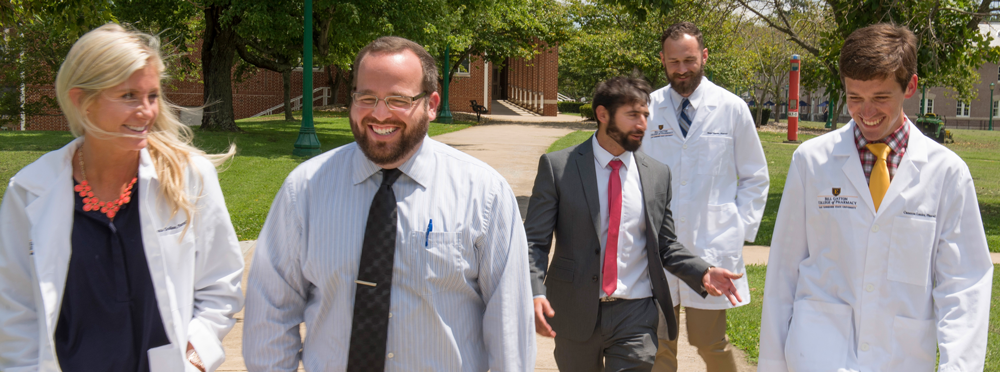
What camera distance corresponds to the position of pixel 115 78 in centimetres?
250

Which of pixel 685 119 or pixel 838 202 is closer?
pixel 838 202

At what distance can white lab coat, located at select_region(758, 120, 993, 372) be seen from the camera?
251cm

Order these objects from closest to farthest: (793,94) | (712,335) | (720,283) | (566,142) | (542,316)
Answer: (542,316) < (720,283) < (712,335) < (793,94) < (566,142)

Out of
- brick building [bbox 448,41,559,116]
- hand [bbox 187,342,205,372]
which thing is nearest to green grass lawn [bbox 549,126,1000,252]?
hand [bbox 187,342,205,372]

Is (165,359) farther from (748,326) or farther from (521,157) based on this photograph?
(521,157)

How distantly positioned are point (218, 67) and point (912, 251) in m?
20.6

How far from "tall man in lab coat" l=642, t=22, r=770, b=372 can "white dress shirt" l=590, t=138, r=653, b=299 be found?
2.10 feet

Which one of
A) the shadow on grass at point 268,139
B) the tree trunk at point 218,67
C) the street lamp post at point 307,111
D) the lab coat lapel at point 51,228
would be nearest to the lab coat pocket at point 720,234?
the lab coat lapel at point 51,228

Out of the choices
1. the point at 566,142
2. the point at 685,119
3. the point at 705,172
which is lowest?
the point at 566,142

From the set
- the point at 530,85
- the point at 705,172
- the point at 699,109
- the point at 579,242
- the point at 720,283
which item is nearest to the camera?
the point at 720,283

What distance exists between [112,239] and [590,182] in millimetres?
2036

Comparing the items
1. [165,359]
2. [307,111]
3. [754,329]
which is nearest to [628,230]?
[165,359]

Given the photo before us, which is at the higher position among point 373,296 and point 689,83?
point 689,83

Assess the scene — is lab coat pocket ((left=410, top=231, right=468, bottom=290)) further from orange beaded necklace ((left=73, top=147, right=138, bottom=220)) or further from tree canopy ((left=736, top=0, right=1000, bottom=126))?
tree canopy ((left=736, top=0, right=1000, bottom=126))
